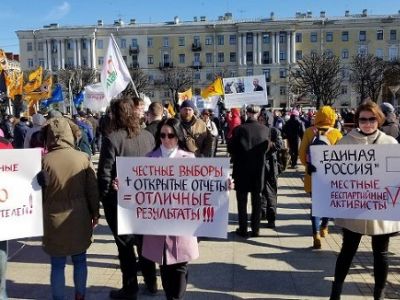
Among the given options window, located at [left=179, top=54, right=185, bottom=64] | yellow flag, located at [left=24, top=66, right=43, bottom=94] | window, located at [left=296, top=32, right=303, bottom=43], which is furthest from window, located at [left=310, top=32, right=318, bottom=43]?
yellow flag, located at [left=24, top=66, right=43, bottom=94]

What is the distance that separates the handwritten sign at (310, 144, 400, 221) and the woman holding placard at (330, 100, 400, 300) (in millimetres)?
78

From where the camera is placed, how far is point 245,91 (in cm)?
1645

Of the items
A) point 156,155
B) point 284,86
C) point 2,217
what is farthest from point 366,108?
point 284,86

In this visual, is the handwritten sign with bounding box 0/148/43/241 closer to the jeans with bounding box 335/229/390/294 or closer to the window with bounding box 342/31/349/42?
the jeans with bounding box 335/229/390/294

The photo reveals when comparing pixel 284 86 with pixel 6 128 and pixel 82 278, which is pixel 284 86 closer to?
pixel 6 128

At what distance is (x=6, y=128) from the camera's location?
649 inches

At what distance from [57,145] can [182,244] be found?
1.30 m

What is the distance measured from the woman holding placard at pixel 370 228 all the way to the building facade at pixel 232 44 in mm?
100605

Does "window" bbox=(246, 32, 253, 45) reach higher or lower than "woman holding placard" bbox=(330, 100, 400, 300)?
higher

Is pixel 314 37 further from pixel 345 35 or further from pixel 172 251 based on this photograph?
pixel 172 251

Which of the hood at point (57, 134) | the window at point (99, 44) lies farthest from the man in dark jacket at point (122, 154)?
the window at point (99, 44)

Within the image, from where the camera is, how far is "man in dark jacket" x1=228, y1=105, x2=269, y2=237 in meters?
7.20

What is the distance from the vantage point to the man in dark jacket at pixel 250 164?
7203 millimetres

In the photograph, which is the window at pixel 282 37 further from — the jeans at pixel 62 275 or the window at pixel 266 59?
the jeans at pixel 62 275
